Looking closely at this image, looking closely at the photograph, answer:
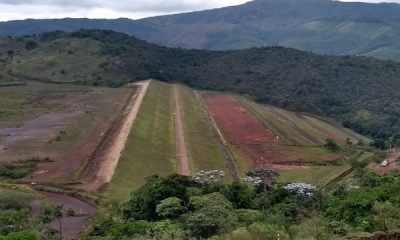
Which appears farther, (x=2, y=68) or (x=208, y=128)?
(x=2, y=68)

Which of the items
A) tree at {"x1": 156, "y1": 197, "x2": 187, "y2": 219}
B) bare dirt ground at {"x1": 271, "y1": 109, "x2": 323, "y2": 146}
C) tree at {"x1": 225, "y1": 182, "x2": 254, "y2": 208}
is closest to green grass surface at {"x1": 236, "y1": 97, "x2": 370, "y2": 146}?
bare dirt ground at {"x1": 271, "y1": 109, "x2": 323, "y2": 146}

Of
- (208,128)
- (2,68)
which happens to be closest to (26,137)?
(208,128)

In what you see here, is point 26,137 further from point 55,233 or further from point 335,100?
point 335,100

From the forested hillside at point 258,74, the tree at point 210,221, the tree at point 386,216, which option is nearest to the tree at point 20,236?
the tree at point 210,221

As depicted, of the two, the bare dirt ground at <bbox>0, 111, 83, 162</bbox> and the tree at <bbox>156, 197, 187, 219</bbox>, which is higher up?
the tree at <bbox>156, 197, 187, 219</bbox>

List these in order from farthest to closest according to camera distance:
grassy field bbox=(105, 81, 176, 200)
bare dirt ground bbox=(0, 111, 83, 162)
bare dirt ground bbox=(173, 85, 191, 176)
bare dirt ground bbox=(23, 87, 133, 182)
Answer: bare dirt ground bbox=(0, 111, 83, 162), bare dirt ground bbox=(173, 85, 191, 176), bare dirt ground bbox=(23, 87, 133, 182), grassy field bbox=(105, 81, 176, 200)

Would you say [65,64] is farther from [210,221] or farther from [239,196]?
[210,221]

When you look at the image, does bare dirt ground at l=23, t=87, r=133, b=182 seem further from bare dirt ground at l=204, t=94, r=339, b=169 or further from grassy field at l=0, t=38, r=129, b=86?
grassy field at l=0, t=38, r=129, b=86
